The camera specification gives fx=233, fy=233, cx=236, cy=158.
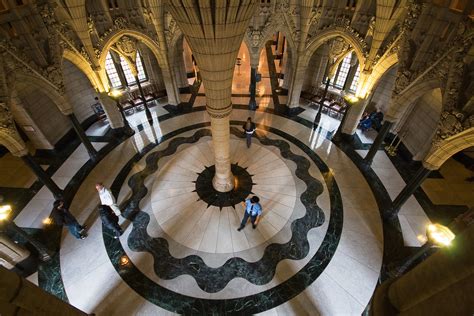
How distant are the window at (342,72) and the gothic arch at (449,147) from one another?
30.9 feet

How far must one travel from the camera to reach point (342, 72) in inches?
603

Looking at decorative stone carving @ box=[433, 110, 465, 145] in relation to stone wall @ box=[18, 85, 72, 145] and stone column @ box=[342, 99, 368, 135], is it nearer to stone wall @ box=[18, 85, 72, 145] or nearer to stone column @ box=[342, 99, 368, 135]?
stone column @ box=[342, 99, 368, 135]

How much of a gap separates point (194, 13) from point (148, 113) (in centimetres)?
968

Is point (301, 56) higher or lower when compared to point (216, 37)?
lower

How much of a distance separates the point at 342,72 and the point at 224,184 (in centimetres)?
1139

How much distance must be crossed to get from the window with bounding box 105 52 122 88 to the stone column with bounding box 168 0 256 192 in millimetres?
10649

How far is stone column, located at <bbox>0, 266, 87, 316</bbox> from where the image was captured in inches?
116

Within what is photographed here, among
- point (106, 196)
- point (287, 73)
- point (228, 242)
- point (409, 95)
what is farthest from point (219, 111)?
point (287, 73)

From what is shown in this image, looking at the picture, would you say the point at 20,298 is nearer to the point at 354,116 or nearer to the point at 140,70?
the point at 354,116

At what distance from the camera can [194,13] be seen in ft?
17.6

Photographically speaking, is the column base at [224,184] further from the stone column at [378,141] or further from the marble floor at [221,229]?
the stone column at [378,141]

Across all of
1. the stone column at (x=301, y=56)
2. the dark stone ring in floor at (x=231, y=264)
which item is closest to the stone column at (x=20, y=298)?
the dark stone ring in floor at (x=231, y=264)

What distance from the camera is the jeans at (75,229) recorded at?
8227mm

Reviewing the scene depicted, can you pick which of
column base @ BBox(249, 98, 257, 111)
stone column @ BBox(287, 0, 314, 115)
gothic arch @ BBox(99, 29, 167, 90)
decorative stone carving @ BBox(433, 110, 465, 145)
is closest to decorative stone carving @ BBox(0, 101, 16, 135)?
gothic arch @ BBox(99, 29, 167, 90)
